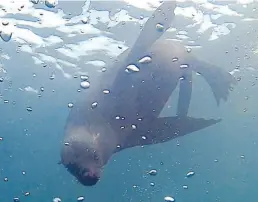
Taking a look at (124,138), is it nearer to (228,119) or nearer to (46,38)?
(46,38)

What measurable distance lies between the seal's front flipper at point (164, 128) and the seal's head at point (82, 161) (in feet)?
4.37

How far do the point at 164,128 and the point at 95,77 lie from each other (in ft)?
29.7

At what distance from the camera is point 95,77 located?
1703 centimetres

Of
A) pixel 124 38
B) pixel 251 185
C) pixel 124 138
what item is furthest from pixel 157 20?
pixel 251 185

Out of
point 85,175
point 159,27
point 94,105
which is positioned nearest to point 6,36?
point 94,105

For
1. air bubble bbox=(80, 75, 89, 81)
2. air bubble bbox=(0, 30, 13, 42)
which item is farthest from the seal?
air bubble bbox=(80, 75, 89, 81)

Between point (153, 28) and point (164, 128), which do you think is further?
point (153, 28)

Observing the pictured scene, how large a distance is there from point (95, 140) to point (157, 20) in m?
3.57

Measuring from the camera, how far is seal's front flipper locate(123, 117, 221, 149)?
27.6 ft

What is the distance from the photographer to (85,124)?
26.6 feet

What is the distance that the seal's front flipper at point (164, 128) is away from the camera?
331 inches

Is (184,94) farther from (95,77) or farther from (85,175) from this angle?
(95,77)

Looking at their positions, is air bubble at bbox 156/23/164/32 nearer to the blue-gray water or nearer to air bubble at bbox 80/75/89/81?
the blue-gray water

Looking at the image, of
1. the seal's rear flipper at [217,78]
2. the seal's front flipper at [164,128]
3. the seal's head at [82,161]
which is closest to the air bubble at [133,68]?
the seal's front flipper at [164,128]
